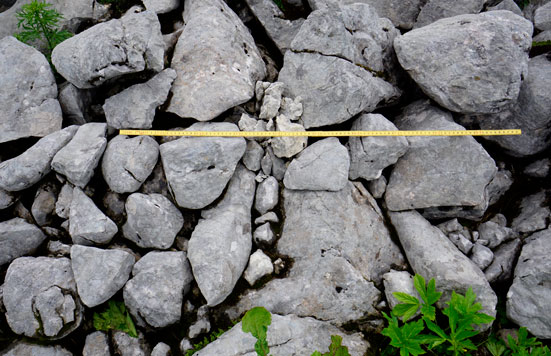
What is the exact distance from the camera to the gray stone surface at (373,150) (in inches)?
223

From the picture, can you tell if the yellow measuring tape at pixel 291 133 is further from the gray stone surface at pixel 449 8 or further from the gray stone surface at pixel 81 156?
the gray stone surface at pixel 449 8

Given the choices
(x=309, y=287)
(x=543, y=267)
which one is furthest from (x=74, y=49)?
(x=543, y=267)

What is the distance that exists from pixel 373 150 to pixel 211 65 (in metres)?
2.79

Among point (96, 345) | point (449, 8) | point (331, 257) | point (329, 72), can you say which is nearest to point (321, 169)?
point (331, 257)

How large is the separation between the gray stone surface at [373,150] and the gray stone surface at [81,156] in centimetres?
376

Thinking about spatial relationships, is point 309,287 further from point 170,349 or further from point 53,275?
point 53,275

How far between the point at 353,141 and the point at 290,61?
5.23 feet

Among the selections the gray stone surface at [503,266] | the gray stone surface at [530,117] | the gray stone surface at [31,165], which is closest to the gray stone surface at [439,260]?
the gray stone surface at [503,266]

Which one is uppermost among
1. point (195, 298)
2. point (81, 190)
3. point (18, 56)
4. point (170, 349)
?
point (18, 56)

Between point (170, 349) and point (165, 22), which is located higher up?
point (165, 22)

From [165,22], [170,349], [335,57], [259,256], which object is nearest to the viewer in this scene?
[170,349]

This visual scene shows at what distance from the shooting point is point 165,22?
261 inches

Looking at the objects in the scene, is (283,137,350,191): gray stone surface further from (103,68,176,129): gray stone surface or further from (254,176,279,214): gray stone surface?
(103,68,176,129): gray stone surface

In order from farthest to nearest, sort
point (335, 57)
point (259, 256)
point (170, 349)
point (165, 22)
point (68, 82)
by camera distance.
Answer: point (165, 22), point (68, 82), point (335, 57), point (259, 256), point (170, 349)
